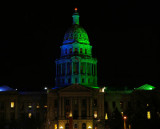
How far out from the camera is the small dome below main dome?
103 metres

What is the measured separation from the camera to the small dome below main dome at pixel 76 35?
103 metres

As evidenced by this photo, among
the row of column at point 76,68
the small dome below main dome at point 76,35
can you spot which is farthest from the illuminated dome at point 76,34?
the row of column at point 76,68

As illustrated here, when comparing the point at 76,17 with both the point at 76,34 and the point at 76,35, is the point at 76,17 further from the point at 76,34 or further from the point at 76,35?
the point at 76,35

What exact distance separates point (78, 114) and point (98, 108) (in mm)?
5858

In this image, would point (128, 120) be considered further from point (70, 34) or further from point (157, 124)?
point (70, 34)

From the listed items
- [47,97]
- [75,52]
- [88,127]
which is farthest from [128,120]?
[75,52]

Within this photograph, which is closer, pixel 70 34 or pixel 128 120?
pixel 128 120

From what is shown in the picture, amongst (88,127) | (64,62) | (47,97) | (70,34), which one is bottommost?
(88,127)

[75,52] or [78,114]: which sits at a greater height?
[75,52]

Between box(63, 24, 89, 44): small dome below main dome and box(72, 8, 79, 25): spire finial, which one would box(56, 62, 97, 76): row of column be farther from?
box(72, 8, 79, 25): spire finial

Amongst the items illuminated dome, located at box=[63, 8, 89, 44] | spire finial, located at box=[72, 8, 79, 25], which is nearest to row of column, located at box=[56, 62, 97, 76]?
illuminated dome, located at box=[63, 8, 89, 44]

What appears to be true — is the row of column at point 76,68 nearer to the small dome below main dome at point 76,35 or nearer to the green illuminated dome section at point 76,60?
the green illuminated dome section at point 76,60

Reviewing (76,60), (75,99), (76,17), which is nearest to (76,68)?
(76,60)

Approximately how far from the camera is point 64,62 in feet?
333
